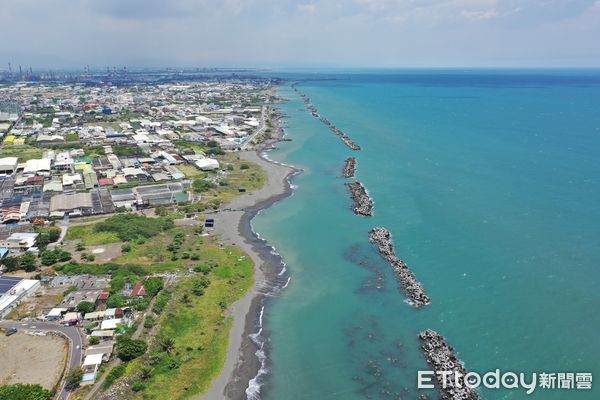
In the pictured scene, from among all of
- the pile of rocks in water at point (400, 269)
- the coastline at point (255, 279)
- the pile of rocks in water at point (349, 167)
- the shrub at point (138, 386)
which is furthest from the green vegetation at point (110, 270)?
the pile of rocks in water at point (349, 167)

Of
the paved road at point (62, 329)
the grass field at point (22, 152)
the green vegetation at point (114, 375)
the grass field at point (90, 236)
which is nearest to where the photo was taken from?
the green vegetation at point (114, 375)

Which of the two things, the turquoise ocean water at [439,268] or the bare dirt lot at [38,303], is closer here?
the turquoise ocean water at [439,268]

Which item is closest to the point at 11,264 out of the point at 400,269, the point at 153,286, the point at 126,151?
the point at 153,286

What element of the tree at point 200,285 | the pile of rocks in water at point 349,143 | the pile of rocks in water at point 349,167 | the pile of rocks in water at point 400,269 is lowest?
the tree at point 200,285

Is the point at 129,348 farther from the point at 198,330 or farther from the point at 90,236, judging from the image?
the point at 90,236

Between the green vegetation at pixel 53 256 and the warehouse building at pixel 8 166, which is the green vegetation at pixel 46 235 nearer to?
the green vegetation at pixel 53 256

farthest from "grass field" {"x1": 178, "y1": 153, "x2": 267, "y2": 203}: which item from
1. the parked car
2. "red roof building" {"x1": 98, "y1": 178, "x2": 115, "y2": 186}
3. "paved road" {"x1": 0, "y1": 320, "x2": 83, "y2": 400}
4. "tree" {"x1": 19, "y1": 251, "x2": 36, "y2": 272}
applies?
the parked car

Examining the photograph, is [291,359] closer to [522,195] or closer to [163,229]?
[163,229]
